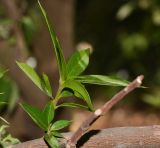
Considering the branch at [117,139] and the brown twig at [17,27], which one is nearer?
the branch at [117,139]

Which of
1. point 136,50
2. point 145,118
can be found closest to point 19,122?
point 136,50

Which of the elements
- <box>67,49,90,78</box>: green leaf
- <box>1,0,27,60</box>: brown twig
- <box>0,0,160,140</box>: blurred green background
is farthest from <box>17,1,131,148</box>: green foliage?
<box>1,0,27,60</box>: brown twig

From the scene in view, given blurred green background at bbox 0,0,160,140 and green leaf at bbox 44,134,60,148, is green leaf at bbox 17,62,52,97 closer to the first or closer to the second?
green leaf at bbox 44,134,60,148

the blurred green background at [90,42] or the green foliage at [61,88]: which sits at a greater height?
the blurred green background at [90,42]

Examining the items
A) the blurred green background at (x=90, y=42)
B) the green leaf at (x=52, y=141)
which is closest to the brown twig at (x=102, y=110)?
the green leaf at (x=52, y=141)

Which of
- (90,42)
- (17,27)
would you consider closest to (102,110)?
(17,27)

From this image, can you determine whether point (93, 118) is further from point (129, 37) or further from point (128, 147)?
point (129, 37)

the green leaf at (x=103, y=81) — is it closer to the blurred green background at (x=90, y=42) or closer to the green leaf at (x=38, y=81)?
the green leaf at (x=38, y=81)
